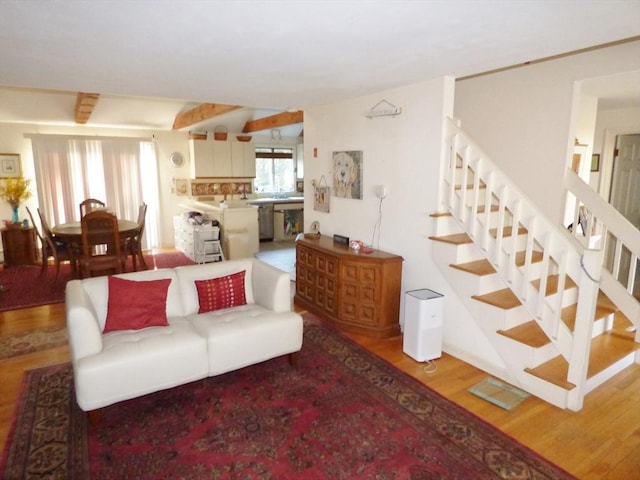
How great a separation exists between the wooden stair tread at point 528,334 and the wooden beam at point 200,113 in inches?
165

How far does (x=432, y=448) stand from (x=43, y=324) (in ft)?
12.6

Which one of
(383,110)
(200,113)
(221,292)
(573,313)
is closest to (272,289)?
(221,292)

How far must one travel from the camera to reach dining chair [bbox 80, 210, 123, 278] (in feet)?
15.6

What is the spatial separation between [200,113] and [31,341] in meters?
4.06

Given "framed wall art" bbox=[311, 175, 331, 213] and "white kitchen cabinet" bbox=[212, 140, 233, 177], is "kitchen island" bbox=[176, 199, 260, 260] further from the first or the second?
"framed wall art" bbox=[311, 175, 331, 213]

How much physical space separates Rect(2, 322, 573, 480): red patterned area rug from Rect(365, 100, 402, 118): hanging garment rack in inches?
88.3

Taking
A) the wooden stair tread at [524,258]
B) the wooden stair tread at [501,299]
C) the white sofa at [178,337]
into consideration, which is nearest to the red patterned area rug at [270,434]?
the white sofa at [178,337]

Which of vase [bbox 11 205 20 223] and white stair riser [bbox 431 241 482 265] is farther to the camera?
vase [bbox 11 205 20 223]

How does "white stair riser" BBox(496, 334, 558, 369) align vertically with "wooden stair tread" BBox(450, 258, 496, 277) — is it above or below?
below

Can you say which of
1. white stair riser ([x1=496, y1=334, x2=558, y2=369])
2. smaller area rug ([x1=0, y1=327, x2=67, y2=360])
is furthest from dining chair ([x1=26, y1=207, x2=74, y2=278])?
white stair riser ([x1=496, y1=334, x2=558, y2=369])

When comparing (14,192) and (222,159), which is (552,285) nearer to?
(222,159)

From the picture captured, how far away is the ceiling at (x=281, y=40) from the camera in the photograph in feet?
5.96

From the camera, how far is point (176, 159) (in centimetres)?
756

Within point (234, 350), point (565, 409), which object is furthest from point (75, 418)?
point (565, 409)
